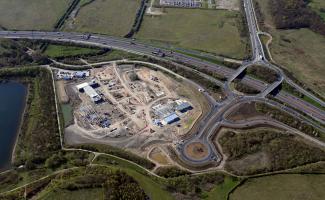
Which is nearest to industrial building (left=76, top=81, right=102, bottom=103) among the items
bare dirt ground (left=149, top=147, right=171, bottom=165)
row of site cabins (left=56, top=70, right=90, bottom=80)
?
row of site cabins (left=56, top=70, right=90, bottom=80)

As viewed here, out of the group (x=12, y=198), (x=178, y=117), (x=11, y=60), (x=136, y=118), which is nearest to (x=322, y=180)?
(x=178, y=117)

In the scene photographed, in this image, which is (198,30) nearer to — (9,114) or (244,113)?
(244,113)

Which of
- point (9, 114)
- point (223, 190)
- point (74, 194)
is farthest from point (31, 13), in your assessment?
point (223, 190)

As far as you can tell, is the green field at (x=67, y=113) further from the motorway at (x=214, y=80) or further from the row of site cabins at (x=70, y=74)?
the motorway at (x=214, y=80)

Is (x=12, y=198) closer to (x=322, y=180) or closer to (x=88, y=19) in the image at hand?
(x=322, y=180)

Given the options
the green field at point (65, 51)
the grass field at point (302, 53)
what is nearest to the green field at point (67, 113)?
the green field at point (65, 51)

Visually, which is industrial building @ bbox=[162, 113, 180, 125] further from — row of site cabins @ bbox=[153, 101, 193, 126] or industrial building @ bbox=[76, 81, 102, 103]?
industrial building @ bbox=[76, 81, 102, 103]
